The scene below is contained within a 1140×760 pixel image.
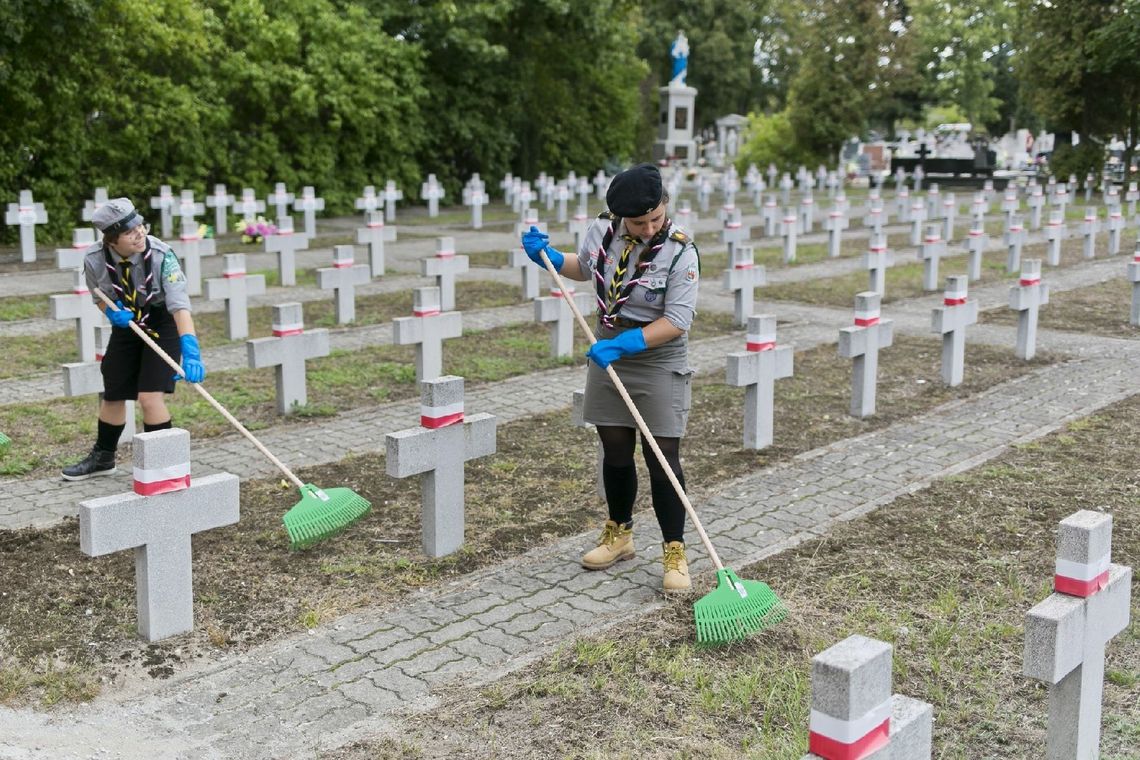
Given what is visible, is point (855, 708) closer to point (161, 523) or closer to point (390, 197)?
point (161, 523)

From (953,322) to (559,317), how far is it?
327 cm

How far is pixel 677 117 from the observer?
144ft

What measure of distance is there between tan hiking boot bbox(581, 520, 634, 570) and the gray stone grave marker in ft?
9.98

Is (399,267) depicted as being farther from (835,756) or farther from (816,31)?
(816,31)

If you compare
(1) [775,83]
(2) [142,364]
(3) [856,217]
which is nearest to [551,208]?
(3) [856,217]

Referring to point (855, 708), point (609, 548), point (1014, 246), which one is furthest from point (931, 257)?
point (855, 708)

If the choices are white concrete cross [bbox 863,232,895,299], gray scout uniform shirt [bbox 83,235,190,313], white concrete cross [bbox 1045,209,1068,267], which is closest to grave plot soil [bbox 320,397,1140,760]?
gray scout uniform shirt [bbox 83,235,190,313]

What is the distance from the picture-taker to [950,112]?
5769 centimetres

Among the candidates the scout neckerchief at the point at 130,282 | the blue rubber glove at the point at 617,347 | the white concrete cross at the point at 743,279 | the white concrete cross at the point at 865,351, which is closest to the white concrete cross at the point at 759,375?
the white concrete cross at the point at 865,351

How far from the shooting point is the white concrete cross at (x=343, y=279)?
1252cm

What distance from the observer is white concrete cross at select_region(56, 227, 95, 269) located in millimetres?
10984

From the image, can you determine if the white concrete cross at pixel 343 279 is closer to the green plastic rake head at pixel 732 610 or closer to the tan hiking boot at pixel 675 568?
the tan hiking boot at pixel 675 568

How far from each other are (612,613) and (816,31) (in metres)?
37.1

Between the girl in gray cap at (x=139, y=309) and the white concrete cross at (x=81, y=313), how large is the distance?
9.92 ft
